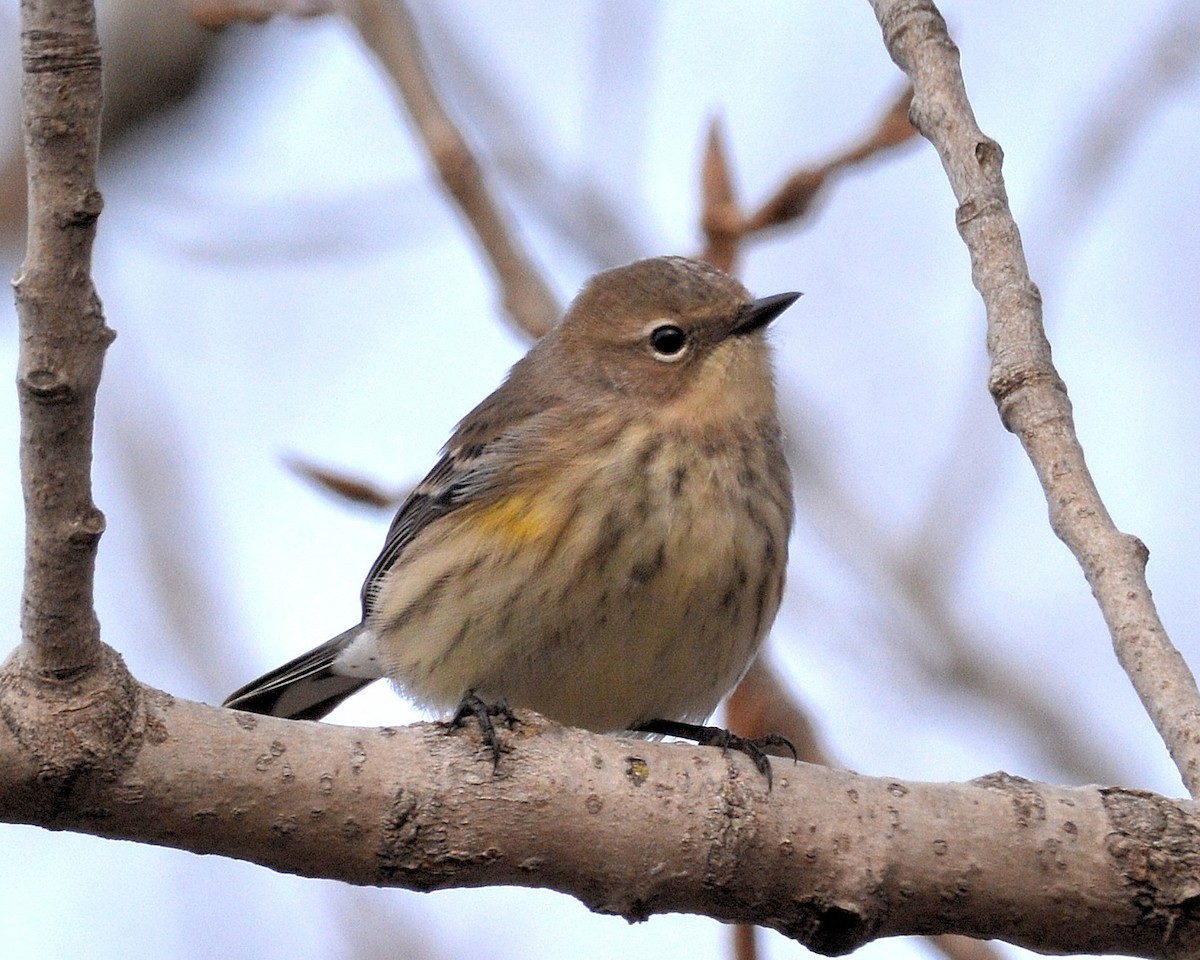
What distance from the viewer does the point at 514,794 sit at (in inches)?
119

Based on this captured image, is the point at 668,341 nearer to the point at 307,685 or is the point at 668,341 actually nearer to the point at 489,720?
the point at 307,685

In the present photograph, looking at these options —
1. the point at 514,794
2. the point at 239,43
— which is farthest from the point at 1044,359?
the point at 239,43

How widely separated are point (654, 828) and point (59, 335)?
1.47 meters

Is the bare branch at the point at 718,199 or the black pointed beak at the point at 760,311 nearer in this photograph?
the bare branch at the point at 718,199

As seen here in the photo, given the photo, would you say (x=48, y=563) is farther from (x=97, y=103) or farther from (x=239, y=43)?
(x=239, y=43)

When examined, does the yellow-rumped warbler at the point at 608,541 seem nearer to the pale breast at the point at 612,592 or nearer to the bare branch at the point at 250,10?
the pale breast at the point at 612,592

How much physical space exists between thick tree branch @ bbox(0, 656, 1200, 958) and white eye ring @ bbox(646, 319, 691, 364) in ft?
8.16

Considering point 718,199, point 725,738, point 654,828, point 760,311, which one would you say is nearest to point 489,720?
point 654,828

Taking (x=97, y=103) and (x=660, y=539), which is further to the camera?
(x=660, y=539)

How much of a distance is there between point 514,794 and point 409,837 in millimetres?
215

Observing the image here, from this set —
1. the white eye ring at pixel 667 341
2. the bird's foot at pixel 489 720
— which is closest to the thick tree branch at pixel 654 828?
the bird's foot at pixel 489 720

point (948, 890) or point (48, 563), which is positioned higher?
point (48, 563)

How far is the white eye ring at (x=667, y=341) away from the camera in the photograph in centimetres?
556

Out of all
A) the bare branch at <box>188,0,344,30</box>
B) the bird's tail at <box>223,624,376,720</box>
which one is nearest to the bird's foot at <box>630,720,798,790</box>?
the bird's tail at <box>223,624,376,720</box>
